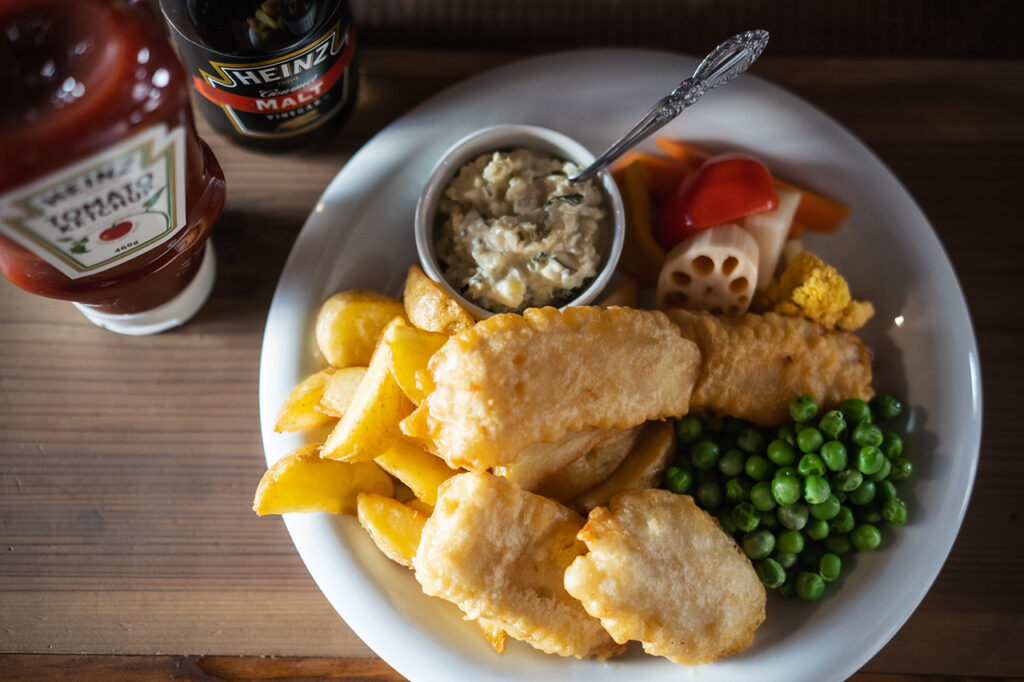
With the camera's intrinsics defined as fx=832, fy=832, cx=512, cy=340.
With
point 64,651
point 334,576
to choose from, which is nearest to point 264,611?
point 334,576

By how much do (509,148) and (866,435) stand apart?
1289 mm

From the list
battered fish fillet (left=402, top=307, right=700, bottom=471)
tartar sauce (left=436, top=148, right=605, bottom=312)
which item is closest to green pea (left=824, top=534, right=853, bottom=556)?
battered fish fillet (left=402, top=307, right=700, bottom=471)

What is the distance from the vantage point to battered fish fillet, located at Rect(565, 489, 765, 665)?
78.2 inches

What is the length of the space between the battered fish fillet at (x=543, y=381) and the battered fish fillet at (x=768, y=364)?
15cm

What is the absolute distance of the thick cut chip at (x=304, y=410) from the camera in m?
2.25

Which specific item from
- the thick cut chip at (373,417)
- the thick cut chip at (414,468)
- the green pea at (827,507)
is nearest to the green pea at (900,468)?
the green pea at (827,507)

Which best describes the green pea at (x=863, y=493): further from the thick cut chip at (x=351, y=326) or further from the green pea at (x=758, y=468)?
the thick cut chip at (x=351, y=326)

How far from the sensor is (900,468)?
2389 mm

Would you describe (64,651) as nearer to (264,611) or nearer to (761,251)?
(264,611)

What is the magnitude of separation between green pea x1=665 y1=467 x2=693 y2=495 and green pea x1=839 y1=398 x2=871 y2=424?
48 cm

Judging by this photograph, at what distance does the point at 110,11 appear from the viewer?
160cm

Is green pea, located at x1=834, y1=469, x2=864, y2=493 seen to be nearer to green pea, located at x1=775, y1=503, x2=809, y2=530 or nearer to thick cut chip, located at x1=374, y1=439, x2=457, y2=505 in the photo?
green pea, located at x1=775, y1=503, x2=809, y2=530

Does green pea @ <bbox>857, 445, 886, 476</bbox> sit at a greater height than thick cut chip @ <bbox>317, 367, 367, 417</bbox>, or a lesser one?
greater

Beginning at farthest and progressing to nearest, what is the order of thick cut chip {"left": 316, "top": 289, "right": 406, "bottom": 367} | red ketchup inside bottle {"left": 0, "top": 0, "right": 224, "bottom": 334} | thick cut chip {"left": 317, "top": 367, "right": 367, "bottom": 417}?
thick cut chip {"left": 316, "top": 289, "right": 406, "bottom": 367}
thick cut chip {"left": 317, "top": 367, "right": 367, "bottom": 417}
red ketchup inside bottle {"left": 0, "top": 0, "right": 224, "bottom": 334}
